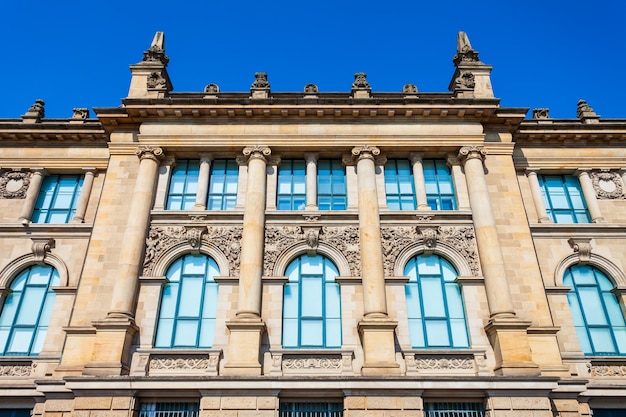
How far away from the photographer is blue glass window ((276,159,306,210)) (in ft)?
60.7

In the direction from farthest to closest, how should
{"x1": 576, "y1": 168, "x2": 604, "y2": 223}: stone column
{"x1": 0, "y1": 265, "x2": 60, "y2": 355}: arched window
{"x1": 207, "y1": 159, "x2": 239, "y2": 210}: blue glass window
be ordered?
{"x1": 576, "y1": 168, "x2": 604, "y2": 223}: stone column
{"x1": 207, "y1": 159, "x2": 239, "y2": 210}: blue glass window
{"x1": 0, "y1": 265, "x2": 60, "y2": 355}: arched window

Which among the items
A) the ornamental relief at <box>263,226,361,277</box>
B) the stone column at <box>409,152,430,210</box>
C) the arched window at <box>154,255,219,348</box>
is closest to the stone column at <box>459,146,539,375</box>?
the stone column at <box>409,152,430,210</box>

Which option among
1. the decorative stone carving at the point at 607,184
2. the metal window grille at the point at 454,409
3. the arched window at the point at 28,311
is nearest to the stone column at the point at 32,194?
the arched window at the point at 28,311

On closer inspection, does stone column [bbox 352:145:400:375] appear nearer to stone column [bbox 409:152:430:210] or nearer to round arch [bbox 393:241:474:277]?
round arch [bbox 393:241:474:277]

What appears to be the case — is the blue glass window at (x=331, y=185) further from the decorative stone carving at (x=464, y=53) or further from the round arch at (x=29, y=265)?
the round arch at (x=29, y=265)

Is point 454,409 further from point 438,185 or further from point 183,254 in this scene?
point 183,254

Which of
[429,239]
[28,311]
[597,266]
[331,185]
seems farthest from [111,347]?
[597,266]

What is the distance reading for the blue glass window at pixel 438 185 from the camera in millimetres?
18562

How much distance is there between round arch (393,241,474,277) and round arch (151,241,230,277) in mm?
5902

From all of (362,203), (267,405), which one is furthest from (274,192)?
(267,405)

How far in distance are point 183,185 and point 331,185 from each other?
223 inches

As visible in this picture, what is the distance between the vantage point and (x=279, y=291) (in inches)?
649

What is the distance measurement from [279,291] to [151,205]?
579 centimetres

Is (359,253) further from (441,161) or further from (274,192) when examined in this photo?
(441,161)
